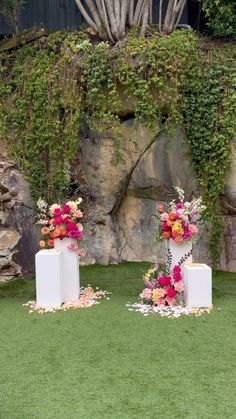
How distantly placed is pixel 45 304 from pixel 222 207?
9.82 ft

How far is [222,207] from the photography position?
7.09 metres

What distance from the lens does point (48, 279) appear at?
5.48 meters

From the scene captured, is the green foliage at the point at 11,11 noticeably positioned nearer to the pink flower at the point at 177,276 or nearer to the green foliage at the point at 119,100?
the green foliage at the point at 119,100

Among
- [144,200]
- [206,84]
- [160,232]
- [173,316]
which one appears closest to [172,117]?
[206,84]

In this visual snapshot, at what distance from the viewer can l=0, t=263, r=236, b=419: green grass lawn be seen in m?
3.17

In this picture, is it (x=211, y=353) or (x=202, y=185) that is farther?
(x=202, y=185)

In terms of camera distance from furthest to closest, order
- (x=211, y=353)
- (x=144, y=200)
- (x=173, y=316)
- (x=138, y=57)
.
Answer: (x=144, y=200) < (x=138, y=57) < (x=173, y=316) < (x=211, y=353)

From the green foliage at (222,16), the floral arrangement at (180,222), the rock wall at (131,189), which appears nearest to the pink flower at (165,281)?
the floral arrangement at (180,222)

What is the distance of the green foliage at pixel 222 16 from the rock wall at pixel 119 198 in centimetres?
175

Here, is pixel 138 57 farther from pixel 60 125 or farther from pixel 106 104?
pixel 60 125

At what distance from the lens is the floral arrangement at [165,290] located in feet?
17.7

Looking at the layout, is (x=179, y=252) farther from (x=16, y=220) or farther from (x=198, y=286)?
(x=16, y=220)

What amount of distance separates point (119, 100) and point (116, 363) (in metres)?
4.05

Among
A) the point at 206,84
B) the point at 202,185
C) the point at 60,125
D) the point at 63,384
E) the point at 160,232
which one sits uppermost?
the point at 206,84
